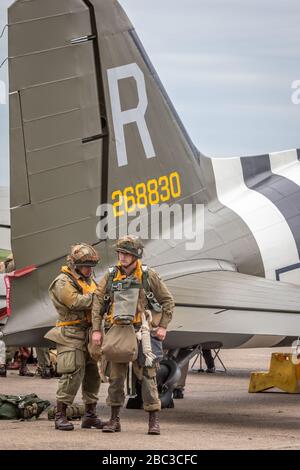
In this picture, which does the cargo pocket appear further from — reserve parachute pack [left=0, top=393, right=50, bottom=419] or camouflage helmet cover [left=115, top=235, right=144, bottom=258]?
camouflage helmet cover [left=115, top=235, right=144, bottom=258]

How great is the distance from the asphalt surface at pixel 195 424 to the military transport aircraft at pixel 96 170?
806mm

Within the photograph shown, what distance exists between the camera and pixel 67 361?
10734 millimetres

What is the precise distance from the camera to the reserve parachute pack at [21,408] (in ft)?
37.7

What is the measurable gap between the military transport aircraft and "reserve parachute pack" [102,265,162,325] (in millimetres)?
693

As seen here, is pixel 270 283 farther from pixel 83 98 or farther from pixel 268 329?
pixel 83 98

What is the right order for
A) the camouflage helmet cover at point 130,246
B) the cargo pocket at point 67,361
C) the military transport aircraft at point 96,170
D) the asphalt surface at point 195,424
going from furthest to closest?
1. the military transport aircraft at point 96,170
2. the cargo pocket at point 67,361
3. the camouflage helmet cover at point 130,246
4. the asphalt surface at point 195,424

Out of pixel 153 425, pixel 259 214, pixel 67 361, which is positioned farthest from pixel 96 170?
pixel 153 425

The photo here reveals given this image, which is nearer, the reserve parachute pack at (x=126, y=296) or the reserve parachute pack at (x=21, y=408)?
the reserve parachute pack at (x=126, y=296)

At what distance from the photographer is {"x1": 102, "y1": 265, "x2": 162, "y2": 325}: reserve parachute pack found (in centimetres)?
1044

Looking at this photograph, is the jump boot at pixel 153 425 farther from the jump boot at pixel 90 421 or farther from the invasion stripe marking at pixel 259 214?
the invasion stripe marking at pixel 259 214

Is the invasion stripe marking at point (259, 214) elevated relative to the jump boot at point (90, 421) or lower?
elevated

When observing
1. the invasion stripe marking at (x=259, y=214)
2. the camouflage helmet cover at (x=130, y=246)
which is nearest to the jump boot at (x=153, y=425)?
the camouflage helmet cover at (x=130, y=246)

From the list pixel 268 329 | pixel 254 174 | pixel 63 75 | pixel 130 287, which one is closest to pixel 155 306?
pixel 130 287

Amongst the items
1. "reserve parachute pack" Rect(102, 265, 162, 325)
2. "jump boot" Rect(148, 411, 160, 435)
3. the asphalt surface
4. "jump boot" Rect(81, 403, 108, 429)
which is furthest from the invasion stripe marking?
"jump boot" Rect(148, 411, 160, 435)
